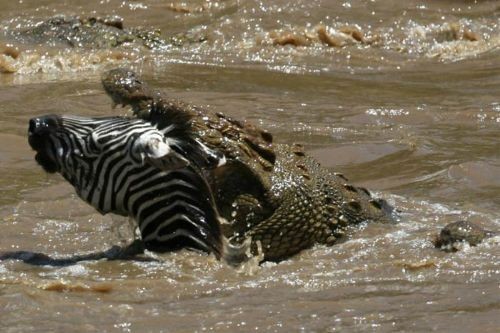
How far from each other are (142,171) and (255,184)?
55cm

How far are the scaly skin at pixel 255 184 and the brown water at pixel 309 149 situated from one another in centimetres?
→ 11

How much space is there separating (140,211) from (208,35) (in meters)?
9.40

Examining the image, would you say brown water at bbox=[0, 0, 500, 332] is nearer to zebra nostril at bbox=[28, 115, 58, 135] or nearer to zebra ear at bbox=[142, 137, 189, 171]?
zebra ear at bbox=[142, 137, 189, 171]

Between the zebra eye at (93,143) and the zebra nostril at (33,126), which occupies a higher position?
the zebra nostril at (33,126)

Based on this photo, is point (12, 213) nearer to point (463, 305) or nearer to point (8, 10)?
point (463, 305)

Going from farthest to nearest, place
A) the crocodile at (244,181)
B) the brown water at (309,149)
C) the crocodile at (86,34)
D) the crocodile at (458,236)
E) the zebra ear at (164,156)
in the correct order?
the crocodile at (86,34) < the crocodile at (458,236) < the crocodile at (244,181) < the zebra ear at (164,156) < the brown water at (309,149)

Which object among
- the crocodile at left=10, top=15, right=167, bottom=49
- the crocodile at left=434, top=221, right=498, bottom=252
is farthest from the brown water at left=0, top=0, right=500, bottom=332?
the crocodile at left=10, top=15, right=167, bottom=49

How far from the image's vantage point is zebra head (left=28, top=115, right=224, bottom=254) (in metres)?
5.59

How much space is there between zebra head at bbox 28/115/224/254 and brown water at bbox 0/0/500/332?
145 mm

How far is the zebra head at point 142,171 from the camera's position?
5594 mm

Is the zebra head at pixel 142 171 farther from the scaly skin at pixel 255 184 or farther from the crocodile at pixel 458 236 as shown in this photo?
the crocodile at pixel 458 236

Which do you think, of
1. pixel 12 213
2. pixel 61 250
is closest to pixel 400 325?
pixel 61 250

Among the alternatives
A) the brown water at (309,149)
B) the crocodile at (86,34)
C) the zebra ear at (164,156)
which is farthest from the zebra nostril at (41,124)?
the crocodile at (86,34)

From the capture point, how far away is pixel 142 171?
5.66 meters
